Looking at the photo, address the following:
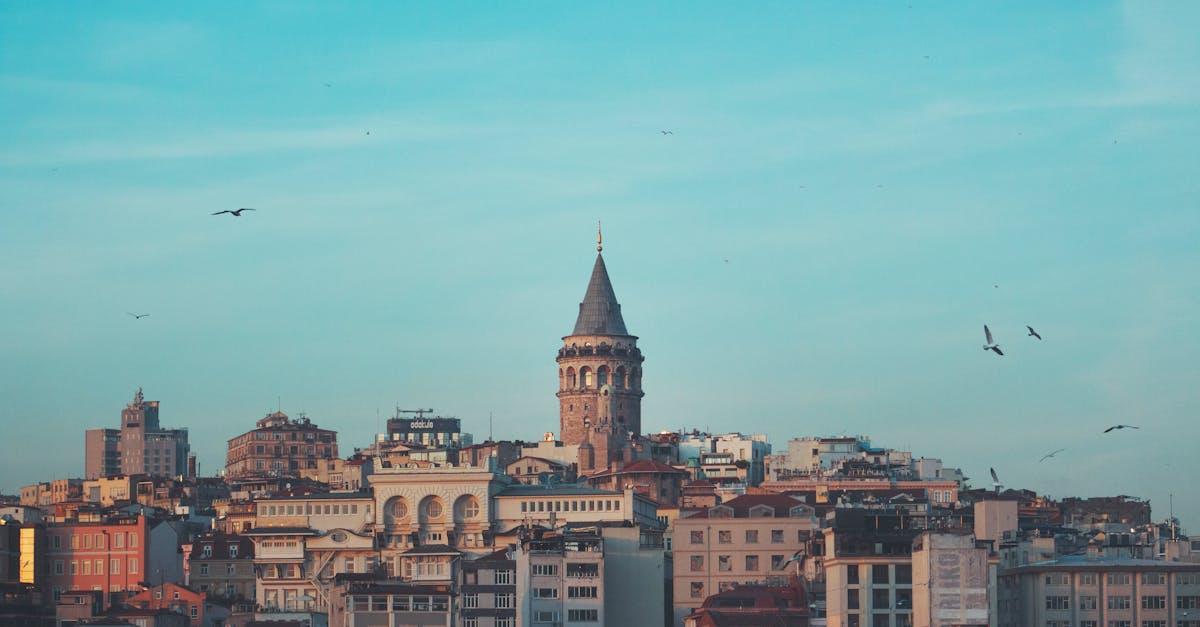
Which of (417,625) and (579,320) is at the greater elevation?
(579,320)

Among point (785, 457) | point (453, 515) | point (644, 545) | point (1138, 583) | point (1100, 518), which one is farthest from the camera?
point (785, 457)

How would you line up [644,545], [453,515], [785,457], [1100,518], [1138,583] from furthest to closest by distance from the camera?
[785,457] → [1100,518] → [453,515] → [644,545] → [1138,583]

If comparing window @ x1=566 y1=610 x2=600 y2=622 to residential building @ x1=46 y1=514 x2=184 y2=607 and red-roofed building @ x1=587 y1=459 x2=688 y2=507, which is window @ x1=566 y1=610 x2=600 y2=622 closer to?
residential building @ x1=46 y1=514 x2=184 y2=607

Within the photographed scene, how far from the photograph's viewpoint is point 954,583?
299ft

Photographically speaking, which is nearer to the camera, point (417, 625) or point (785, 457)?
point (417, 625)

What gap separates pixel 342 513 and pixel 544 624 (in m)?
20.7

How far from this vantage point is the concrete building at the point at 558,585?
10338 cm

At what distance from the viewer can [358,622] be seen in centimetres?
10169

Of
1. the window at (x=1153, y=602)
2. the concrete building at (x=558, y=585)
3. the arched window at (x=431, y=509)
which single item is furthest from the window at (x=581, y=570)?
the window at (x=1153, y=602)

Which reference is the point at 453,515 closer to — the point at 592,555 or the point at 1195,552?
the point at 592,555

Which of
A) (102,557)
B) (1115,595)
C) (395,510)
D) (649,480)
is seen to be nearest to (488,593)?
(395,510)

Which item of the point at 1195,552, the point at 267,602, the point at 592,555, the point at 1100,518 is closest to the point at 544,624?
the point at 592,555

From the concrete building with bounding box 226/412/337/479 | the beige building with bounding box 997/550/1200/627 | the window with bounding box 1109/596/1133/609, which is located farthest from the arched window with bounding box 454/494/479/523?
the concrete building with bounding box 226/412/337/479

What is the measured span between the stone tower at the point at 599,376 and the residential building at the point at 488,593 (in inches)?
2057
